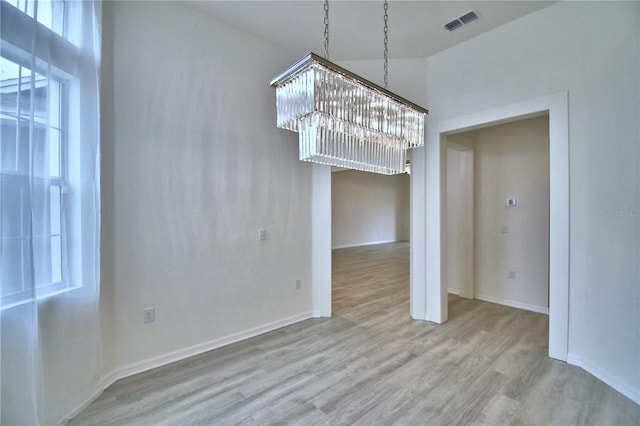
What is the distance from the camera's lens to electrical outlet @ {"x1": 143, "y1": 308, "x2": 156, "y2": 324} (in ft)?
7.73

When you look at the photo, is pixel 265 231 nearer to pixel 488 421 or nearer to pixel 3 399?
pixel 3 399

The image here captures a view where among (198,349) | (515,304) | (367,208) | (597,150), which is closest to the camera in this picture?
(597,150)

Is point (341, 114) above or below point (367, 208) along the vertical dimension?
above

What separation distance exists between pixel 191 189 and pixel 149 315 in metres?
1.15

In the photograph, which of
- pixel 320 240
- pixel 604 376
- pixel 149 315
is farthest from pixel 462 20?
pixel 149 315

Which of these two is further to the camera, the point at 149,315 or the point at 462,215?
the point at 462,215

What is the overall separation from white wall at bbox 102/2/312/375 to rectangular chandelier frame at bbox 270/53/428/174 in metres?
1.20

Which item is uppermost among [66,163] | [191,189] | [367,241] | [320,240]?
[66,163]

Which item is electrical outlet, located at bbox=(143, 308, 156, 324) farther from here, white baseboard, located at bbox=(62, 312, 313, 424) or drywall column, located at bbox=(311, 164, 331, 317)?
drywall column, located at bbox=(311, 164, 331, 317)

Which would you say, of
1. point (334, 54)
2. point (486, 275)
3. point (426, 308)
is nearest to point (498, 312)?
point (486, 275)

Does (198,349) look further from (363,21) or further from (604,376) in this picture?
(363,21)

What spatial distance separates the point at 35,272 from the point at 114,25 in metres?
1.92

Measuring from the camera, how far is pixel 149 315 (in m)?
2.38

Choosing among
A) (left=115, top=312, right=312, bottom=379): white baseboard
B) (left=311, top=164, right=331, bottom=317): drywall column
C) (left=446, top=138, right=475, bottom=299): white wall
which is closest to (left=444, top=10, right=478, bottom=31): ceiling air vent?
(left=446, top=138, right=475, bottom=299): white wall
